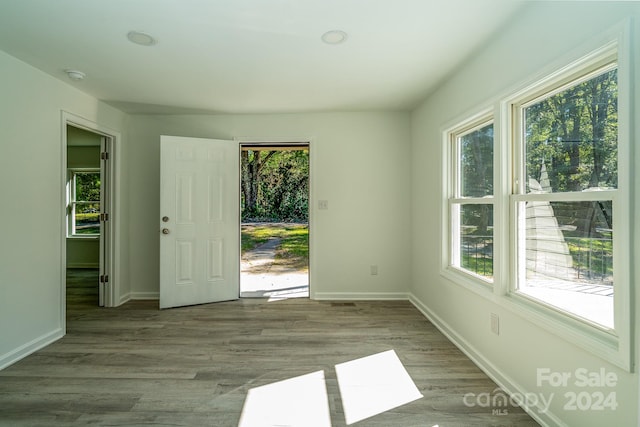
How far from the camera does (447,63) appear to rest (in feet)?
8.27

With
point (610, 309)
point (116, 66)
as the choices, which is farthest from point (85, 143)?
point (610, 309)

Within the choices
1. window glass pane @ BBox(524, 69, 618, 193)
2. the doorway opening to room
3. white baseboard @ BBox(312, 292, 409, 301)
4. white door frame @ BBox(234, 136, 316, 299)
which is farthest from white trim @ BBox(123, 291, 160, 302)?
window glass pane @ BBox(524, 69, 618, 193)

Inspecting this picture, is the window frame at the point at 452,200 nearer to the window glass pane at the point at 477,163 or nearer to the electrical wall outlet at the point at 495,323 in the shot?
the window glass pane at the point at 477,163

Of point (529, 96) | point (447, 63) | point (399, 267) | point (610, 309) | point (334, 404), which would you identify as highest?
point (447, 63)

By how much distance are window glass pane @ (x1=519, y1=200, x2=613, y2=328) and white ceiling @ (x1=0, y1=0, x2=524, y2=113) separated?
4.05 feet

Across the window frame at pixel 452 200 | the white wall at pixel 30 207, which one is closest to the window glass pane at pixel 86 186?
the white wall at pixel 30 207

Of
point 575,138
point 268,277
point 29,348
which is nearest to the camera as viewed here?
point 575,138

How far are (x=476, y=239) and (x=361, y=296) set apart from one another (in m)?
1.79

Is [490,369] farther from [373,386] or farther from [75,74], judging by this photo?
[75,74]

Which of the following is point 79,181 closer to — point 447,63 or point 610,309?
point 447,63

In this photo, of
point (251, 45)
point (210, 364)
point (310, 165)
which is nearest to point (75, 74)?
point (251, 45)

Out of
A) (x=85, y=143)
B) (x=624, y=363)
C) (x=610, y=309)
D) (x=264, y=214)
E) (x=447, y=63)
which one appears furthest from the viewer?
(x=264, y=214)

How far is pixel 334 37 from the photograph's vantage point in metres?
2.12

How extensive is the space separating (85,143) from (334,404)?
6569mm
